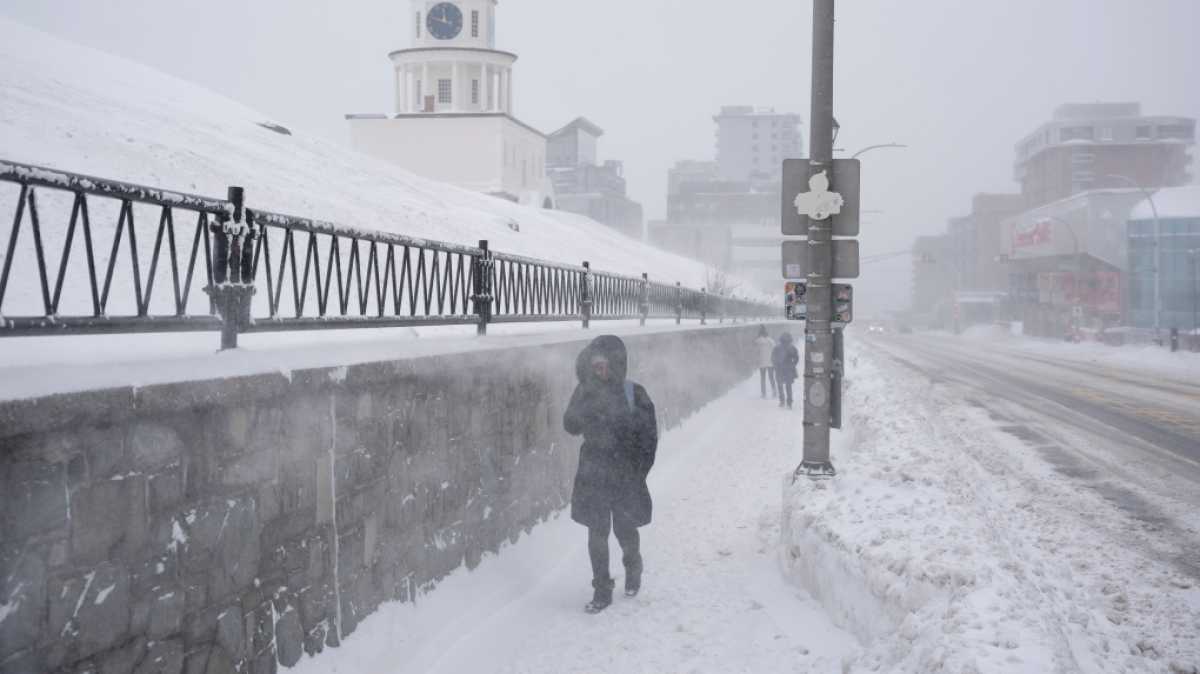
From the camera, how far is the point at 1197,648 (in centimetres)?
502

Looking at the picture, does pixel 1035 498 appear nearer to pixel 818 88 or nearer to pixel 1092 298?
pixel 818 88

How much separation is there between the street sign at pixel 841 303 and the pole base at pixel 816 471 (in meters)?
1.33

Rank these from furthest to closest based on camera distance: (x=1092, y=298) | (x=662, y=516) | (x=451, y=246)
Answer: (x=1092, y=298), (x=662, y=516), (x=451, y=246)

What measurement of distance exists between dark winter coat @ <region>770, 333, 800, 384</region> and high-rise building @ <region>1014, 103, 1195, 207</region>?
118266mm

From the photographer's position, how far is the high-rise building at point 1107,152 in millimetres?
120812

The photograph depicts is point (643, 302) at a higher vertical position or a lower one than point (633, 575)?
higher

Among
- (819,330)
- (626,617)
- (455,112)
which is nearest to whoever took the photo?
(626,617)

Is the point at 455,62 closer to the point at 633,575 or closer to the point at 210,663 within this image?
the point at 633,575

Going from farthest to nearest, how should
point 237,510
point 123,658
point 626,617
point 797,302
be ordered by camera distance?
point 797,302 < point 626,617 < point 237,510 < point 123,658

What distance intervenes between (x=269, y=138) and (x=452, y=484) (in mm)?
31190

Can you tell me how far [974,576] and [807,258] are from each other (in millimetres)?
4025

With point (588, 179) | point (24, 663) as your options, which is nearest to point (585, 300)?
point (24, 663)

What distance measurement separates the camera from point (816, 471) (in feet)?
26.6

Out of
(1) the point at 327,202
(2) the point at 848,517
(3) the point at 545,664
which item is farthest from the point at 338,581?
(1) the point at 327,202
